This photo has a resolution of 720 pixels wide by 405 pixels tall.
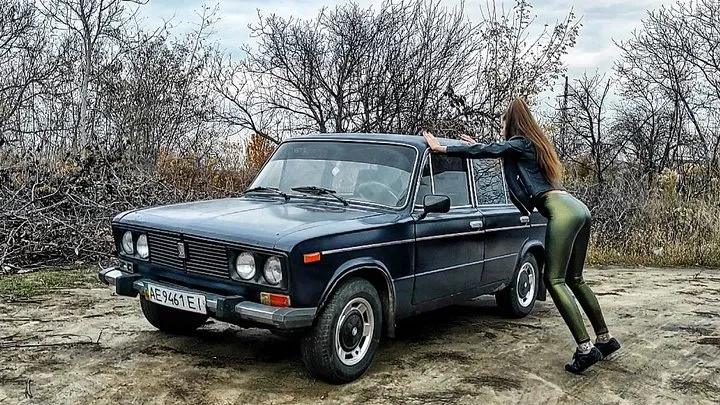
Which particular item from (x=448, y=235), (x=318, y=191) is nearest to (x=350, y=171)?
(x=318, y=191)

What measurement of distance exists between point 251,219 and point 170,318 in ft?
4.87

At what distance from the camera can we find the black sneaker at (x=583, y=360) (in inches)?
205

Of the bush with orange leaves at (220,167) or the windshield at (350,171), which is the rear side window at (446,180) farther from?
the bush with orange leaves at (220,167)

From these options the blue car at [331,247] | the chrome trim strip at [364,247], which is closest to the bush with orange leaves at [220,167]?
the blue car at [331,247]

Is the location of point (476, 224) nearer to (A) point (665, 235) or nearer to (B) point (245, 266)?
(B) point (245, 266)

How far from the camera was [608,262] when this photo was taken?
39.3 ft

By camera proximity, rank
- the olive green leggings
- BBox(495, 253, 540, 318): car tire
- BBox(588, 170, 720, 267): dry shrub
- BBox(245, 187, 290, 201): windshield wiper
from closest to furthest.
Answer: the olive green leggings < BBox(245, 187, 290, 201): windshield wiper < BBox(495, 253, 540, 318): car tire < BBox(588, 170, 720, 267): dry shrub

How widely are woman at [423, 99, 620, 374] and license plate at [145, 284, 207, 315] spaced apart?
7.08ft

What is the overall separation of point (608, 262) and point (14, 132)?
37.9ft

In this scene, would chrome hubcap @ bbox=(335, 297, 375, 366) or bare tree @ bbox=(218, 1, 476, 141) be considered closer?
chrome hubcap @ bbox=(335, 297, 375, 366)

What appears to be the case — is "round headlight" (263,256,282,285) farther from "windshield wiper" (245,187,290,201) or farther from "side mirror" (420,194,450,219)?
"side mirror" (420,194,450,219)

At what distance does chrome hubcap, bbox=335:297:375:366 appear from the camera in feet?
15.6

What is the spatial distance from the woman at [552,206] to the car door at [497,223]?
36.9 inches

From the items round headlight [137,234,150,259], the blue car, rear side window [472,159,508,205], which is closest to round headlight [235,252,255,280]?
the blue car
